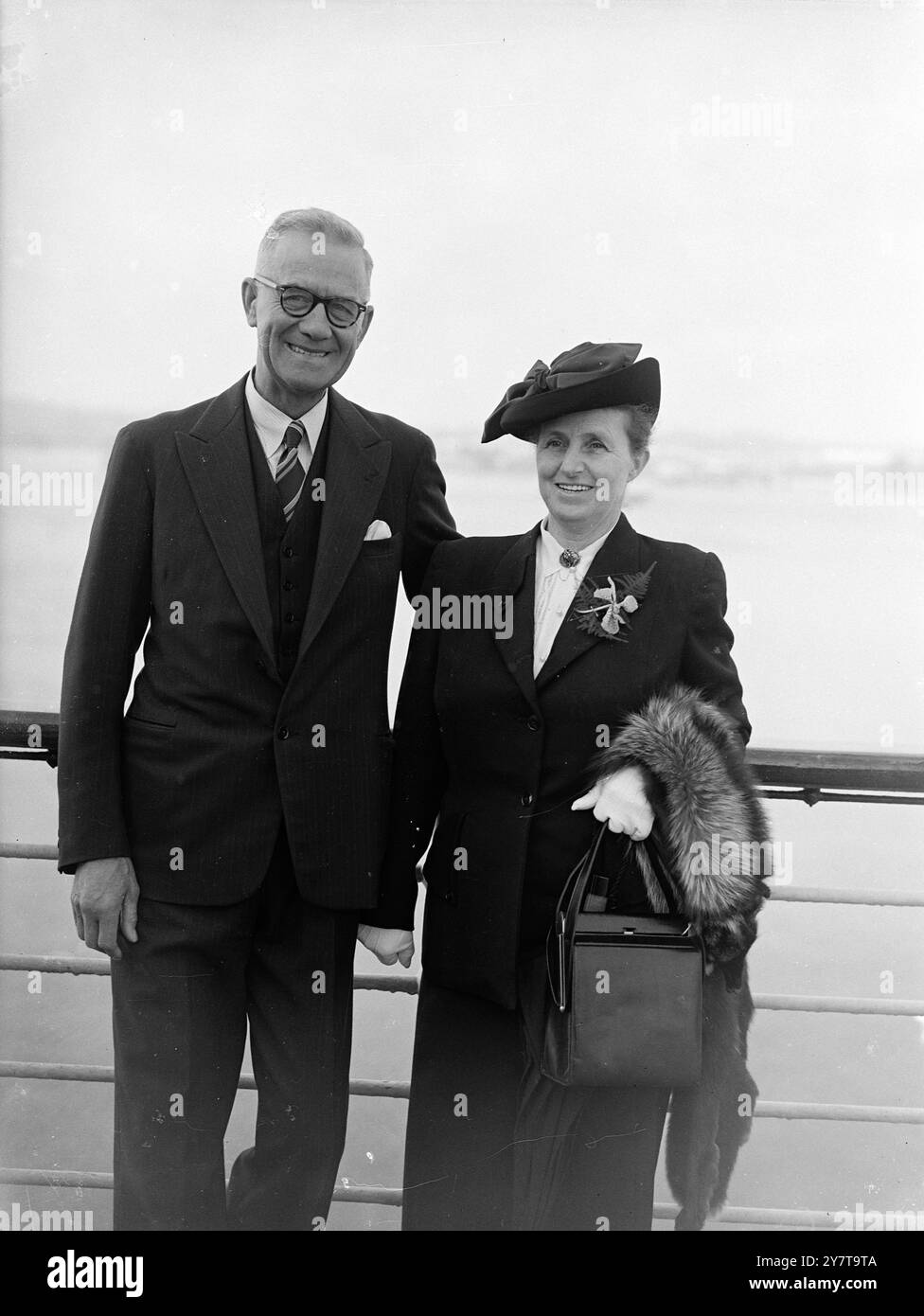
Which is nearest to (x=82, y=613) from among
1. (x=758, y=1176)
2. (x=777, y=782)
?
(x=777, y=782)

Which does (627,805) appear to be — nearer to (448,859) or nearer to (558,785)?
(558,785)

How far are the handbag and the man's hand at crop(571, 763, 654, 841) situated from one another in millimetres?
156

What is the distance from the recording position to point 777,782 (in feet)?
7.09

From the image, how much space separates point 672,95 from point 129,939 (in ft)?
6.89

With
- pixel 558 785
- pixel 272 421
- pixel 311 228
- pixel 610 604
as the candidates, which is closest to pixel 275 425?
pixel 272 421

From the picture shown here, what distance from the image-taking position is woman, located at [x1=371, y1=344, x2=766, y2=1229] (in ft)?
→ 6.17

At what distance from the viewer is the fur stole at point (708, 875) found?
180cm

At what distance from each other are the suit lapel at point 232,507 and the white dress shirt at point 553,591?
1.66 ft

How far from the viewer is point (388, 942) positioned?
2.03 metres

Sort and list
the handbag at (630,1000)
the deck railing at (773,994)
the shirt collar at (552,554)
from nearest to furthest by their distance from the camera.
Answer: the handbag at (630,1000), the shirt collar at (552,554), the deck railing at (773,994)

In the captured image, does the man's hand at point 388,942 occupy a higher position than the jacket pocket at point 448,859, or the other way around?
the jacket pocket at point 448,859

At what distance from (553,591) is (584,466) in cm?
25

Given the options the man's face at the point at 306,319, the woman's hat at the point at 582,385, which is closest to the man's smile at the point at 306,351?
the man's face at the point at 306,319

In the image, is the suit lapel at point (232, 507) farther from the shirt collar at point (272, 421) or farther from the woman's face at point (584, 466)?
the woman's face at point (584, 466)
